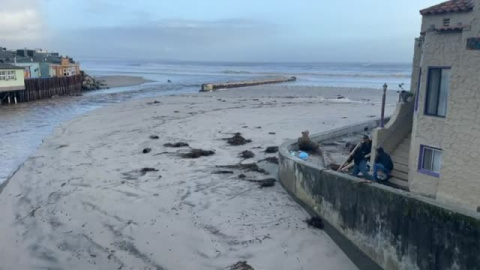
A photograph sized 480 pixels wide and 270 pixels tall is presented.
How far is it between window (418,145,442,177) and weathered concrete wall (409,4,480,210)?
0.16 meters

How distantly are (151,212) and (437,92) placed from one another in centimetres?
818

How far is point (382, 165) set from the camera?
1226 cm

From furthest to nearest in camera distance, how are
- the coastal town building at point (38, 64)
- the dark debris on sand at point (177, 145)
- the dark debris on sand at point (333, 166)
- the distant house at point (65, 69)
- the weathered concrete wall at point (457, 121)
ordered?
the distant house at point (65, 69)
the coastal town building at point (38, 64)
the dark debris on sand at point (177, 145)
the dark debris on sand at point (333, 166)
the weathered concrete wall at point (457, 121)

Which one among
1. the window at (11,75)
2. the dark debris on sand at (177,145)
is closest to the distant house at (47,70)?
the window at (11,75)

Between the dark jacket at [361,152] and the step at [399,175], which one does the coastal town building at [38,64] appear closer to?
the dark jacket at [361,152]

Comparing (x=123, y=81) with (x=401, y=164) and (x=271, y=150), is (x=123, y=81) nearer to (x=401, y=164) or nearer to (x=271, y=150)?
(x=271, y=150)

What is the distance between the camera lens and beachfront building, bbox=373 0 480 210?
363 inches

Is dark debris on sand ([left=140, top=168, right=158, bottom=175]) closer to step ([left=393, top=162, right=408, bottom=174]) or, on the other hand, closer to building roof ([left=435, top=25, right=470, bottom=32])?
step ([left=393, top=162, right=408, bottom=174])

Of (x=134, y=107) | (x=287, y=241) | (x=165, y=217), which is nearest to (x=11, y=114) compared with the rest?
(x=134, y=107)

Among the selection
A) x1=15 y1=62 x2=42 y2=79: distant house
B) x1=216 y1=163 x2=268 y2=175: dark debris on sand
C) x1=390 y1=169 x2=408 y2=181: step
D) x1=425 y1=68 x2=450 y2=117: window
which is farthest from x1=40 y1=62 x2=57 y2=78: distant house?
x1=425 y1=68 x2=450 y2=117: window

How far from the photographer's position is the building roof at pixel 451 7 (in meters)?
9.55

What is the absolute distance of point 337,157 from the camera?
627 inches

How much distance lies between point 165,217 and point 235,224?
6.57ft

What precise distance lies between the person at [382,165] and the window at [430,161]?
1.41 metres
